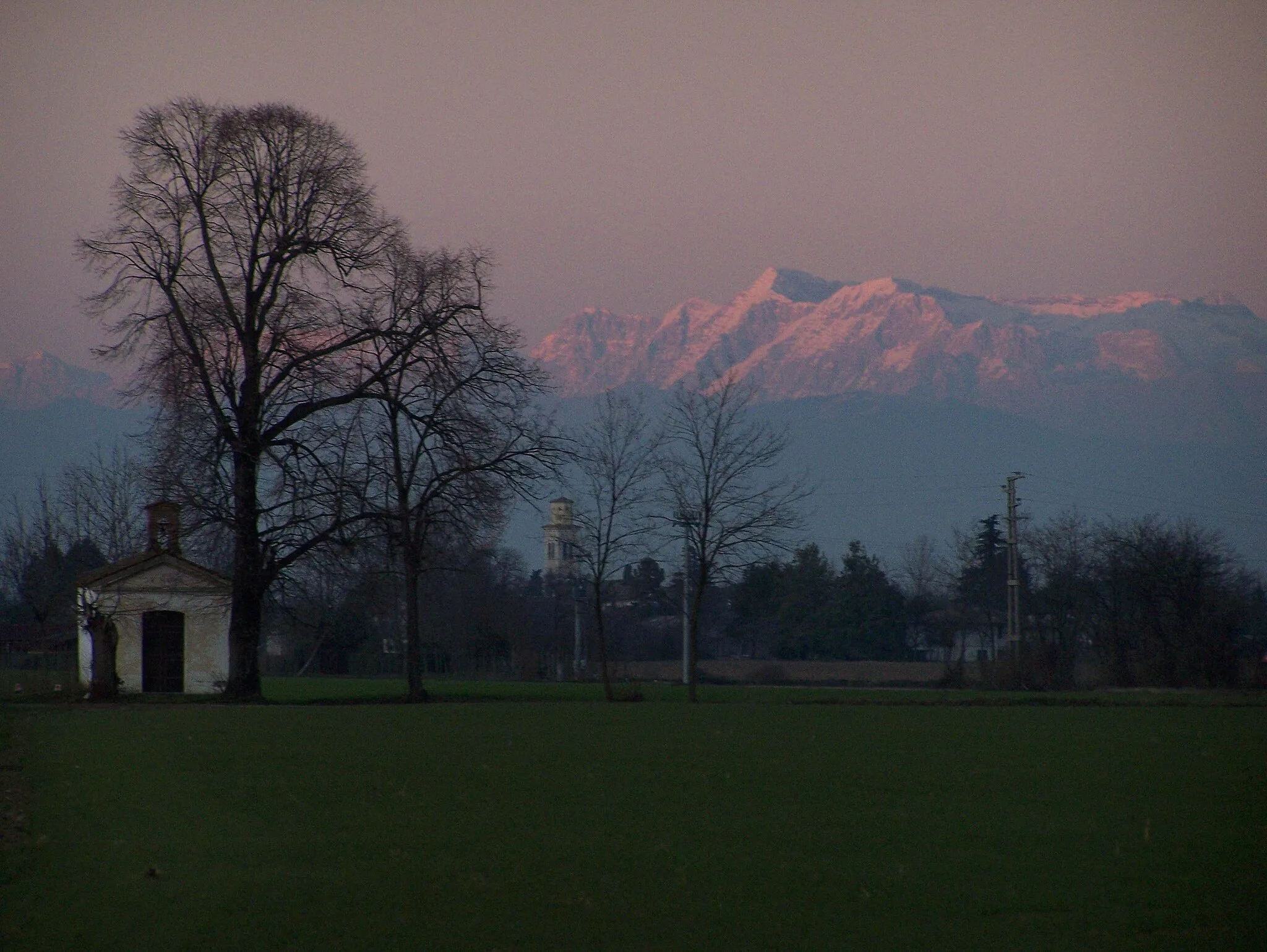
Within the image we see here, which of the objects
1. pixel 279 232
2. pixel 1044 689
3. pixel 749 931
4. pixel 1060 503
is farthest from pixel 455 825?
pixel 1060 503

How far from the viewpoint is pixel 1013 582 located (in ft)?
185

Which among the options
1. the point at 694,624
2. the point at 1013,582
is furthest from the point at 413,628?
the point at 1013,582

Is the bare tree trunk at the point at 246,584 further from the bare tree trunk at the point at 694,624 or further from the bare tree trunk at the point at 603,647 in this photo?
the bare tree trunk at the point at 694,624

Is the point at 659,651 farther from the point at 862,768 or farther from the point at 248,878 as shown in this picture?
the point at 248,878

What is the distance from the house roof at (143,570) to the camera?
4284 cm

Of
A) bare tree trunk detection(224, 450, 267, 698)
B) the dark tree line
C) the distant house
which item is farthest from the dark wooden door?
the dark tree line

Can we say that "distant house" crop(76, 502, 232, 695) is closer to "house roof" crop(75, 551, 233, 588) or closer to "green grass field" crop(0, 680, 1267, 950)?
"house roof" crop(75, 551, 233, 588)

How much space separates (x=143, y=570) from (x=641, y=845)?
37.0m

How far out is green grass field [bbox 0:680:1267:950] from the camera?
8.09m

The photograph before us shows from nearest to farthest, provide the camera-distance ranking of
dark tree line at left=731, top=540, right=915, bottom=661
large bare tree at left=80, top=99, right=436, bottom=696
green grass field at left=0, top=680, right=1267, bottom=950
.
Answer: green grass field at left=0, top=680, right=1267, bottom=950
large bare tree at left=80, top=99, right=436, bottom=696
dark tree line at left=731, top=540, right=915, bottom=661

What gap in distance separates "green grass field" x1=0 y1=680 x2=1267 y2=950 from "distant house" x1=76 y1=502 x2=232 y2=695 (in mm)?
23886

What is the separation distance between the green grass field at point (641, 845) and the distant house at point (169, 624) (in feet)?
78.4

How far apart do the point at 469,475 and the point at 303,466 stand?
5.20m

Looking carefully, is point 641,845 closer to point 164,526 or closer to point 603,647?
point 603,647
